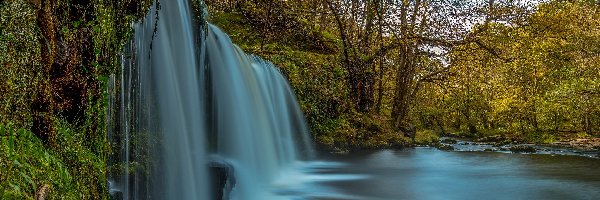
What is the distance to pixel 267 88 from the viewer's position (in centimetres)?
1045

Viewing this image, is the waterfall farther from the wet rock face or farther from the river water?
the river water

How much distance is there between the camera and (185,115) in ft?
20.7

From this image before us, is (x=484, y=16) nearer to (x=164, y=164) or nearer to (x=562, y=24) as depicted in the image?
(x=562, y=24)

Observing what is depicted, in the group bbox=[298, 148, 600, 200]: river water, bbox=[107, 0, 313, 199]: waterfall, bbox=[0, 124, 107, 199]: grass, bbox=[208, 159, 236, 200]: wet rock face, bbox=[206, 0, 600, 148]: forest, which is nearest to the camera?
bbox=[0, 124, 107, 199]: grass

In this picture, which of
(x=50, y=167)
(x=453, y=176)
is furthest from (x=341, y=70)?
(x=50, y=167)

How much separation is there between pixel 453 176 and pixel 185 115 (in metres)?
6.23

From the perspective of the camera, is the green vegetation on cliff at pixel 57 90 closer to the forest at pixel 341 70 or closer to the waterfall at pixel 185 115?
the forest at pixel 341 70

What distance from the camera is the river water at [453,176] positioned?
820 cm

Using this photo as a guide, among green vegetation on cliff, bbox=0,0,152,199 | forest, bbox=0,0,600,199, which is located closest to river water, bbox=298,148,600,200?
forest, bbox=0,0,600,199

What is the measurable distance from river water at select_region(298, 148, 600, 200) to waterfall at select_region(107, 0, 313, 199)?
1261 millimetres

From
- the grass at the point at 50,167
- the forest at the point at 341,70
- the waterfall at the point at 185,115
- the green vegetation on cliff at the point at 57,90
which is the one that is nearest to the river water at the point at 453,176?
the waterfall at the point at 185,115

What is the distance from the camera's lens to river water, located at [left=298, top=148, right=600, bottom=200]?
820 cm

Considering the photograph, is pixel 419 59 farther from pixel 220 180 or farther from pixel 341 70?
pixel 220 180

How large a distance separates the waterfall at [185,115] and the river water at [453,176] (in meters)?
1.26
